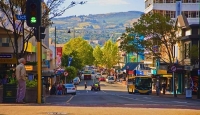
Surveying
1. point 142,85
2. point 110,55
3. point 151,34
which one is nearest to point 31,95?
point 151,34

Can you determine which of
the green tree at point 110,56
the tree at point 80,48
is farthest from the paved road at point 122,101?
the green tree at point 110,56

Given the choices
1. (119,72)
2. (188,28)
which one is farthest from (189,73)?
(119,72)

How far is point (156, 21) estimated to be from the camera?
171 feet

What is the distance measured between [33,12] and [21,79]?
3252mm

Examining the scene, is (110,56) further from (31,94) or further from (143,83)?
(31,94)

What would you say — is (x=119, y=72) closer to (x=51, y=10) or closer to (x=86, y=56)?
(x=86, y=56)

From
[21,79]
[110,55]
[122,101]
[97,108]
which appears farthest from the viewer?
[110,55]

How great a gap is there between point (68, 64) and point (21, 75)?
300ft

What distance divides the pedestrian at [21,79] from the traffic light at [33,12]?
6.28ft

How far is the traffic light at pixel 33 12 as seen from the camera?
18.3 m

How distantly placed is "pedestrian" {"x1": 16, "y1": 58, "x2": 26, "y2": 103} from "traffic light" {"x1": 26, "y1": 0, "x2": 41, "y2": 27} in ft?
6.28

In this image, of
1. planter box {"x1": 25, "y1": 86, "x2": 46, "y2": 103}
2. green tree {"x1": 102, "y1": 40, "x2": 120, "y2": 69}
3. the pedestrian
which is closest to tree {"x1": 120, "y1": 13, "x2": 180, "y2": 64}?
planter box {"x1": 25, "y1": 86, "x2": 46, "y2": 103}

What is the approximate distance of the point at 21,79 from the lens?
64.9 feet

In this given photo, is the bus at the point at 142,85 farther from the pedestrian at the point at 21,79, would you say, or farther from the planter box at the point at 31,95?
the pedestrian at the point at 21,79
